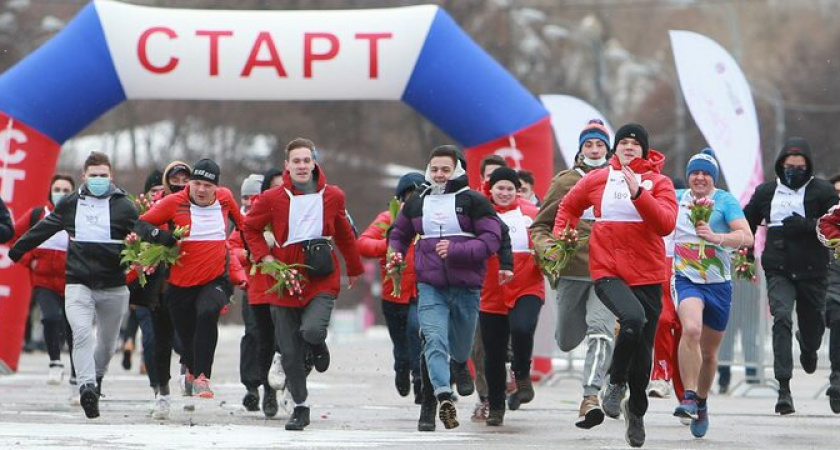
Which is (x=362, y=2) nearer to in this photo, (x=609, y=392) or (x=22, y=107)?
(x=22, y=107)

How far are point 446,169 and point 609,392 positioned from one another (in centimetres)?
206

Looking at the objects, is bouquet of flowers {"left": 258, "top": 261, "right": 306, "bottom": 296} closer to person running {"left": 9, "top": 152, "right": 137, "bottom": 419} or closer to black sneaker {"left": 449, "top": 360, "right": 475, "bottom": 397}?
black sneaker {"left": 449, "top": 360, "right": 475, "bottom": 397}

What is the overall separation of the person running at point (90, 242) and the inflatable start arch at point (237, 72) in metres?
5.46

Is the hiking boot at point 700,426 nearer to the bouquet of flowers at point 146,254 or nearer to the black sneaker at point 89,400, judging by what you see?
the bouquet of flowers at point 146,254

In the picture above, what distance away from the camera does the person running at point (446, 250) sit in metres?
13.8

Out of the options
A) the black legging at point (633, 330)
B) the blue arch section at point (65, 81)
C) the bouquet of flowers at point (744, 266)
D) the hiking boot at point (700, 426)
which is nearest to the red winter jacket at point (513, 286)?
the hiking boot at point (700, 426)

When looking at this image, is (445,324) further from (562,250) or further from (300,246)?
(300,246)

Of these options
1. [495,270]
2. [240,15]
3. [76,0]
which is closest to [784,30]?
[76,0]

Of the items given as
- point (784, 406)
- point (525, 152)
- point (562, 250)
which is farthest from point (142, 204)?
point (525, 152)

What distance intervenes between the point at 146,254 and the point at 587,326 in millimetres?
3201

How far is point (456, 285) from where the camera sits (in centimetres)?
1384

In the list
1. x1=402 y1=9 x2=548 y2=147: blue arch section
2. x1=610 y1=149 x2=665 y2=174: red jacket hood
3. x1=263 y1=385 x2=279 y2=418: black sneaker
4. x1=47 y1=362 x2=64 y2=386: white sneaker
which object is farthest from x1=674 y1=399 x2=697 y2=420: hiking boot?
x1=47 y1=362 x2=64 y2=386: white sneaker

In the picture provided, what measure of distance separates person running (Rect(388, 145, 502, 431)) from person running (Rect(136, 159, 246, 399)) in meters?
1.83

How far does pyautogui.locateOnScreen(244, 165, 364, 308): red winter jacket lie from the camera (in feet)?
46.2
